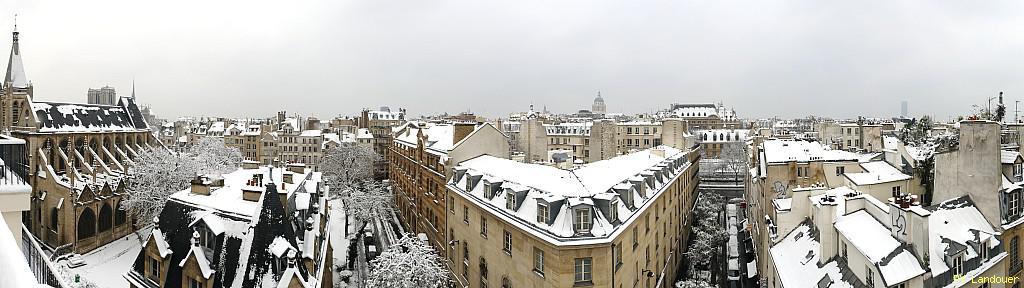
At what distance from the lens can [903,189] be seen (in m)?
33.0

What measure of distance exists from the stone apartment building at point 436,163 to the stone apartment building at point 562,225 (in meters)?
1.26

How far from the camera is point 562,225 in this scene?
24.8 m

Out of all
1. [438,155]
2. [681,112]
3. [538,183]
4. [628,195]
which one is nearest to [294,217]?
[538,183]

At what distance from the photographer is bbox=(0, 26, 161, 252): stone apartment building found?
49.3 meters

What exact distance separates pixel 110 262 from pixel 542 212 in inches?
1502

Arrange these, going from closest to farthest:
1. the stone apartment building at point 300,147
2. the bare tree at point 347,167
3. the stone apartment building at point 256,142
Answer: the bare tree at point 347,167 < the stone apartment building at point 300,147 < the stone apartment building at point 256,142

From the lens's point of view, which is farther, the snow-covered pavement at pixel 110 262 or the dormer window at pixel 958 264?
the snow-covered pavement at pixel 110 262

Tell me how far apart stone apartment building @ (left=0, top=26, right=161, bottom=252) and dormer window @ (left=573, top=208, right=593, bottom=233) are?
43308mm

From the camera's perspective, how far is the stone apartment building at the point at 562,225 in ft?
81.3

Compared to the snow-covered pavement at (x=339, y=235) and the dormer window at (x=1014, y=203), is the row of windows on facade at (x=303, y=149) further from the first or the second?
the dormer window at (x=1014, y=203)

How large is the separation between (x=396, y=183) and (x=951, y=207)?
51.9 m

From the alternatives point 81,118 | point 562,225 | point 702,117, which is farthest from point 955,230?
point 702,117

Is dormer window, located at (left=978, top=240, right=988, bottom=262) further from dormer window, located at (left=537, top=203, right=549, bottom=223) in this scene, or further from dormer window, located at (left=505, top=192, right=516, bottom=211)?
dormer window, located at (left=505, top=192, right=516, bottom=211)

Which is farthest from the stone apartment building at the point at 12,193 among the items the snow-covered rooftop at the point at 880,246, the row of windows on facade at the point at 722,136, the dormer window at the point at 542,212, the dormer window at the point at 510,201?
the row of windows on facade at the point at 722,136
